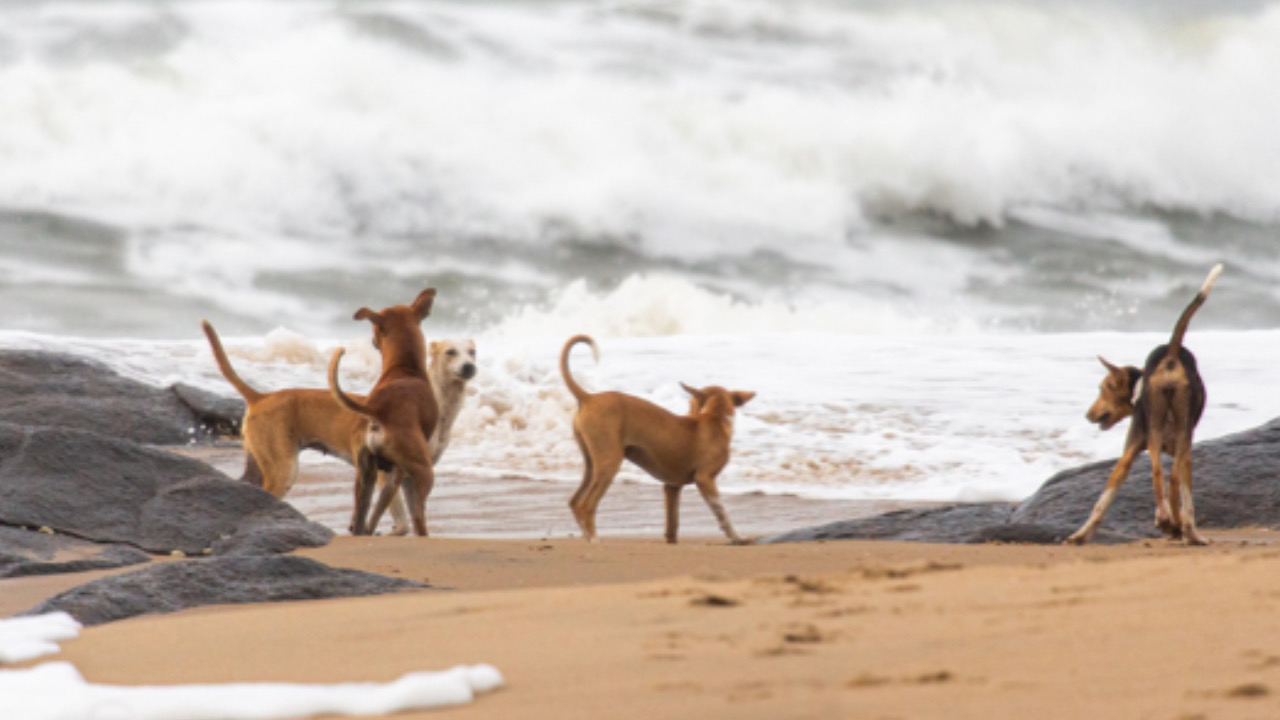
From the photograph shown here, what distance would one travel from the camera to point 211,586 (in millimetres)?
6285

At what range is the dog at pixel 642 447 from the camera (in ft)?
33.0

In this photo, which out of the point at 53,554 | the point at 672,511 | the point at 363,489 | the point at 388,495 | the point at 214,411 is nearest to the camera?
the point at 53,554

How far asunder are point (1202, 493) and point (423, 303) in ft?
17.3

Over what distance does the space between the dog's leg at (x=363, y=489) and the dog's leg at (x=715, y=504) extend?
200 cm

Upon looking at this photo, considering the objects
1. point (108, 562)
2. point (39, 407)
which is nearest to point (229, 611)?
point (108, 562)

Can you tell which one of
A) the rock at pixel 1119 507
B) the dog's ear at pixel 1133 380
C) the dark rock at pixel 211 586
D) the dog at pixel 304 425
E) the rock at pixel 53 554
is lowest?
the rock at pixel 53 554

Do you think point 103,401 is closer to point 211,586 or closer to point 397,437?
point 397,437

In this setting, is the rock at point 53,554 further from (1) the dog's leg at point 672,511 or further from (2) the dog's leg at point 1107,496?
(2) the dog's leg at point 1107,496

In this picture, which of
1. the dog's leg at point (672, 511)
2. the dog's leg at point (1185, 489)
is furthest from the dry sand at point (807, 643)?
the dog's leg at point (672, 511)

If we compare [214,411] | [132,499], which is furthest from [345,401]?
[214,411]

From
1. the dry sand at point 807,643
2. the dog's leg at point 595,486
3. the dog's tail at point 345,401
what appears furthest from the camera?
the dog's leg at point 595,486

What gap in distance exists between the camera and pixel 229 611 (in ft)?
18.4

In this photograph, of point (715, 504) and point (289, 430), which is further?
point (289, 430)

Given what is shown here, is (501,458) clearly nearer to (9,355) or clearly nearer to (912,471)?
(912,471)
